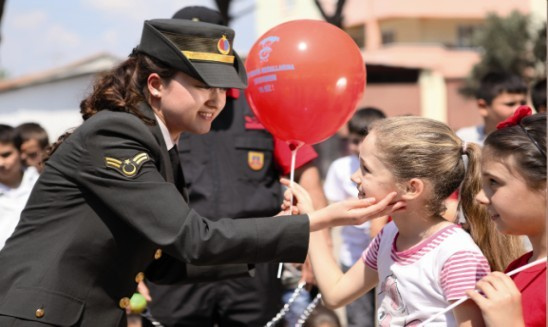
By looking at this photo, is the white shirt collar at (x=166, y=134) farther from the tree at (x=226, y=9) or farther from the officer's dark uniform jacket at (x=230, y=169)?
the tree at (x=226, y=9)

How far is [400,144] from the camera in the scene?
2727 millimetres

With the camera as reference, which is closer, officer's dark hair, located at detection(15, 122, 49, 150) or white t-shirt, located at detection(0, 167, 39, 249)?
white t-shirt, located at detection(0, 167, 39, 249)

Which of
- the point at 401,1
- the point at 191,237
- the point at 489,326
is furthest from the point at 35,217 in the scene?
the point at 401,1

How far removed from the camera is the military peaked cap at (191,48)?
105 inches

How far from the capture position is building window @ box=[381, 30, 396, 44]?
40.3 meters

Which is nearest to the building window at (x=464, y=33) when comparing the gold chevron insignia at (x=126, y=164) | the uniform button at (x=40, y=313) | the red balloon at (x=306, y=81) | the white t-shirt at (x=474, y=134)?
the white t-shirt at (x=474, y=134)

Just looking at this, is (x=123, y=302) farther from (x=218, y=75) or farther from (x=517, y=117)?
(x=517, y=117)

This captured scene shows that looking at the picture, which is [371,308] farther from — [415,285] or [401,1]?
[401,1]

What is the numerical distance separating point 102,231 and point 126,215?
13cm

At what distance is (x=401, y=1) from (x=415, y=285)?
3778cm

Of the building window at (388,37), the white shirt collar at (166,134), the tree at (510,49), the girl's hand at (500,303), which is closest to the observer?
the girl's hand at (500,303)

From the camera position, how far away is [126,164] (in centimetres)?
254

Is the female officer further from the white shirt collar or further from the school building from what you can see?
the school building

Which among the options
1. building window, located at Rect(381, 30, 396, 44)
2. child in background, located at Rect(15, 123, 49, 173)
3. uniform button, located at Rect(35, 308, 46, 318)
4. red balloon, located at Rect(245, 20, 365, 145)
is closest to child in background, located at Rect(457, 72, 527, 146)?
red balloon, located at Rect(245, 20, 365, 145)
